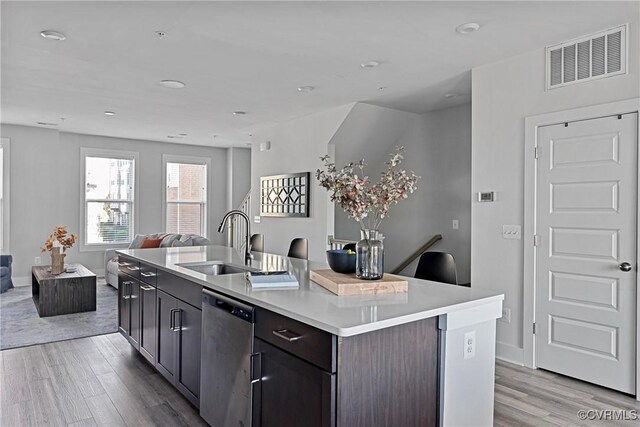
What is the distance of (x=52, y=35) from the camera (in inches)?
130

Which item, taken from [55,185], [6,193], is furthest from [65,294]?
[55,185]

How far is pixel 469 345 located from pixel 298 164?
15.3 feet

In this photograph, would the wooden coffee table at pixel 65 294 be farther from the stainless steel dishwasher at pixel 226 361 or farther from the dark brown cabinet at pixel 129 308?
the stainless steel dishwasher at pixel 226 361

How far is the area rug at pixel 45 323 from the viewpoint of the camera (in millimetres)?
4254

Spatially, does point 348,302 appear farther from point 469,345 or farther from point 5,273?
point 5,273

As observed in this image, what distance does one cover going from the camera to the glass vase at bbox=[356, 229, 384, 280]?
218 cm

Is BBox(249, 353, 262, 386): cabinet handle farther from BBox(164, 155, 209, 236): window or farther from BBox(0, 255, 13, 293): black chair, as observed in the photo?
BBox(164, 155, 209, 236): window

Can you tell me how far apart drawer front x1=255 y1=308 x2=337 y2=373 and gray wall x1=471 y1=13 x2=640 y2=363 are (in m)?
2.67

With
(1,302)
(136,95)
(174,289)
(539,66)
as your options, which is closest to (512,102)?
(539,66)

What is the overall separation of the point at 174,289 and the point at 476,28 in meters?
2.81

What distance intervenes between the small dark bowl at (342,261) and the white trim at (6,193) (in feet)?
23.0

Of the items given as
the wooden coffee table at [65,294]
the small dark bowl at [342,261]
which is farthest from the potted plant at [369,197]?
the wooden coffee table at [65,294]

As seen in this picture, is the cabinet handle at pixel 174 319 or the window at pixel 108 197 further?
the window at pixel 108 197

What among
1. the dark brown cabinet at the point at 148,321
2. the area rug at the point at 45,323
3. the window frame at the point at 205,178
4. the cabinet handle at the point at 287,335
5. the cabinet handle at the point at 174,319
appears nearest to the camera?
the cabinet handle at the point at 287,335
